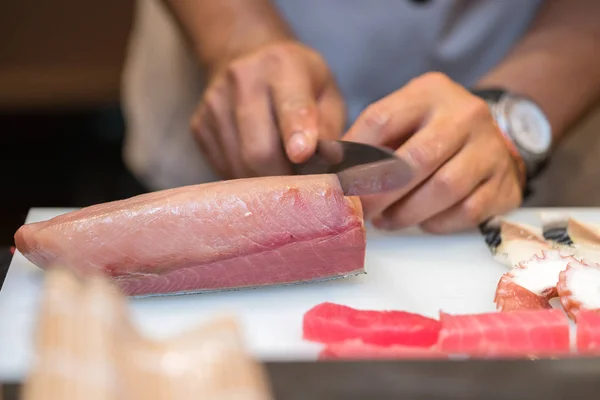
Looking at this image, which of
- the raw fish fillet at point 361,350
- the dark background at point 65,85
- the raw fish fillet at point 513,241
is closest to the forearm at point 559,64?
the raw fish fillet at point 513,241

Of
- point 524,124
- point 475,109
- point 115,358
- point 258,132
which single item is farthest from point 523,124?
point 115,358

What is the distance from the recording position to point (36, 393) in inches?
17.1

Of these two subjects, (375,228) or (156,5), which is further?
(156,5)

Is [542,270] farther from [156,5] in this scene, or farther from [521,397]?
[156,5]

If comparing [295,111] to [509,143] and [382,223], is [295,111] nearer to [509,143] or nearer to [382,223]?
[382,223]

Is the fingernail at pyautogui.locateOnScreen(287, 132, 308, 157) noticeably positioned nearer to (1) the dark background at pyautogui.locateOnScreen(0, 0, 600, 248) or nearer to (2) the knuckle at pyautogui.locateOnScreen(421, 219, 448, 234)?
(2) the knuckle at pyautogui.locateOnScreen(421, 219, 448, 234)

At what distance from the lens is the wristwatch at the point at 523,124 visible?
1396 mm

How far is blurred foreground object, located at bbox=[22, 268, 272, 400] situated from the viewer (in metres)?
0.44

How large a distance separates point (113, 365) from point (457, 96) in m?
0.93

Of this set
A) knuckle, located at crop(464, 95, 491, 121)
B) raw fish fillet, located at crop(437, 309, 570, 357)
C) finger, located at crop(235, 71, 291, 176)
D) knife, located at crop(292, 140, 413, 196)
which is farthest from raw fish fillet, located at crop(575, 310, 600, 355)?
finger, located at crop(235, 71, 291, 176)

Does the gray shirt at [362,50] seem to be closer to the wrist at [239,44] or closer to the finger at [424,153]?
the wrist at [239,44]

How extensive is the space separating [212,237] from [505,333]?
0.42 metres

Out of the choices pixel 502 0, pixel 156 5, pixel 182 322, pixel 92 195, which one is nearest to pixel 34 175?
pixel 92 195

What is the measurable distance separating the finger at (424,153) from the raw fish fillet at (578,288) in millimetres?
275
